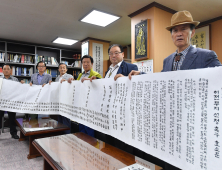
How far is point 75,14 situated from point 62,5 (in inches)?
16.5

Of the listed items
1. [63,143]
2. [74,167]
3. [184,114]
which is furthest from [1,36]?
[184,114]

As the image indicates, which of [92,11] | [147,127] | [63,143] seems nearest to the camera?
[147,127]

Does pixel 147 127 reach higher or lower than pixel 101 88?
lower

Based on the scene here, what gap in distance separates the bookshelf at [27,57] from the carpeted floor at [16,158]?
3671 millimetres

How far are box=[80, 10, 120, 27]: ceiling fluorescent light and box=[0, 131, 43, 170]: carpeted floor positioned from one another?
2810mm

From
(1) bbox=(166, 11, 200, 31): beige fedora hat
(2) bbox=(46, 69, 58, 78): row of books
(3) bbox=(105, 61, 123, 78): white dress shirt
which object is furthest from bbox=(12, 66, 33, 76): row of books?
(1) bbox=(166, 11, 200, 31): beige fedora hat

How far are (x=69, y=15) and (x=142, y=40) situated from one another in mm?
1735

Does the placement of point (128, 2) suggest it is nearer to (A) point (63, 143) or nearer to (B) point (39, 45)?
(A) point (63, 143)

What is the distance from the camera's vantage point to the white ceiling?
2.98 meters

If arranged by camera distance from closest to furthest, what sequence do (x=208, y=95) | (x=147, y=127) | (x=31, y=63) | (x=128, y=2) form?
1. (x=208, y=95)
2. (x=147, y=127)
3. (x=128, y=2)
4. (x=31, y=63)

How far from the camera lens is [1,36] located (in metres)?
4.96

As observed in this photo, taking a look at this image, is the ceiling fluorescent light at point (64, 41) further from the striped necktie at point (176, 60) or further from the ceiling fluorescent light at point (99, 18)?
the striped necktie at point (176, 60)

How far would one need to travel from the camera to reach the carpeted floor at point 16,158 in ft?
5.59

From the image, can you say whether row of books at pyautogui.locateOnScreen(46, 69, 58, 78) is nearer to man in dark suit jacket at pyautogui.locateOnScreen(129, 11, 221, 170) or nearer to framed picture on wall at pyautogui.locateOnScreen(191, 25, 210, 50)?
framed picture on wall at pyautogui.locateOnScreen(191, 25, 210, 50)
